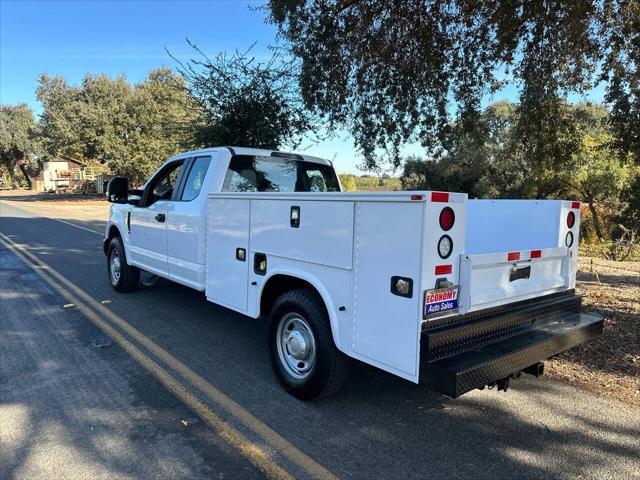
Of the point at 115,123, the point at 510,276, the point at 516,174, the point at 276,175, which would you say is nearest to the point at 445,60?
the point at 276,175

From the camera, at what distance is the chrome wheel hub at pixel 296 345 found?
4.13m

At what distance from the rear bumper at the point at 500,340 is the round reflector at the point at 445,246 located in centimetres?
48

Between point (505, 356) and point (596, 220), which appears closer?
point (505, 356)

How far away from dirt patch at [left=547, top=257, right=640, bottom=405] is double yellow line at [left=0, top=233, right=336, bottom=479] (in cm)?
286

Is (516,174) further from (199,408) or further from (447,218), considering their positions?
(199,408)

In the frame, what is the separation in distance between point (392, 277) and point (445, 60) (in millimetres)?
6078

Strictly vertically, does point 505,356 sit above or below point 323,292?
below

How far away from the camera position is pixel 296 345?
424 cm

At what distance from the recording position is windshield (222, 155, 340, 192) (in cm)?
579

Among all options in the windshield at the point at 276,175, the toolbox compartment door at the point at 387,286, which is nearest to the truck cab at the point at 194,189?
the windshield at the point at 276,175

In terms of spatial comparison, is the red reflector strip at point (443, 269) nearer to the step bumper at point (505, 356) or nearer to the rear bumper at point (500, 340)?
the rear bumper at point (500, 340)

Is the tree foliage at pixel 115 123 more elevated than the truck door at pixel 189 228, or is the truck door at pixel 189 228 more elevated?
the tree foliage at pixel 115 123

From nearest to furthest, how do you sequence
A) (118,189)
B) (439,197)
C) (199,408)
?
(439,197)
(199,408)
(118,189)

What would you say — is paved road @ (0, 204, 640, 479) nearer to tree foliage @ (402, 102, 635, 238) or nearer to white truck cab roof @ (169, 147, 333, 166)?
white truck cab roof @ (169, 147, 333, 166)
